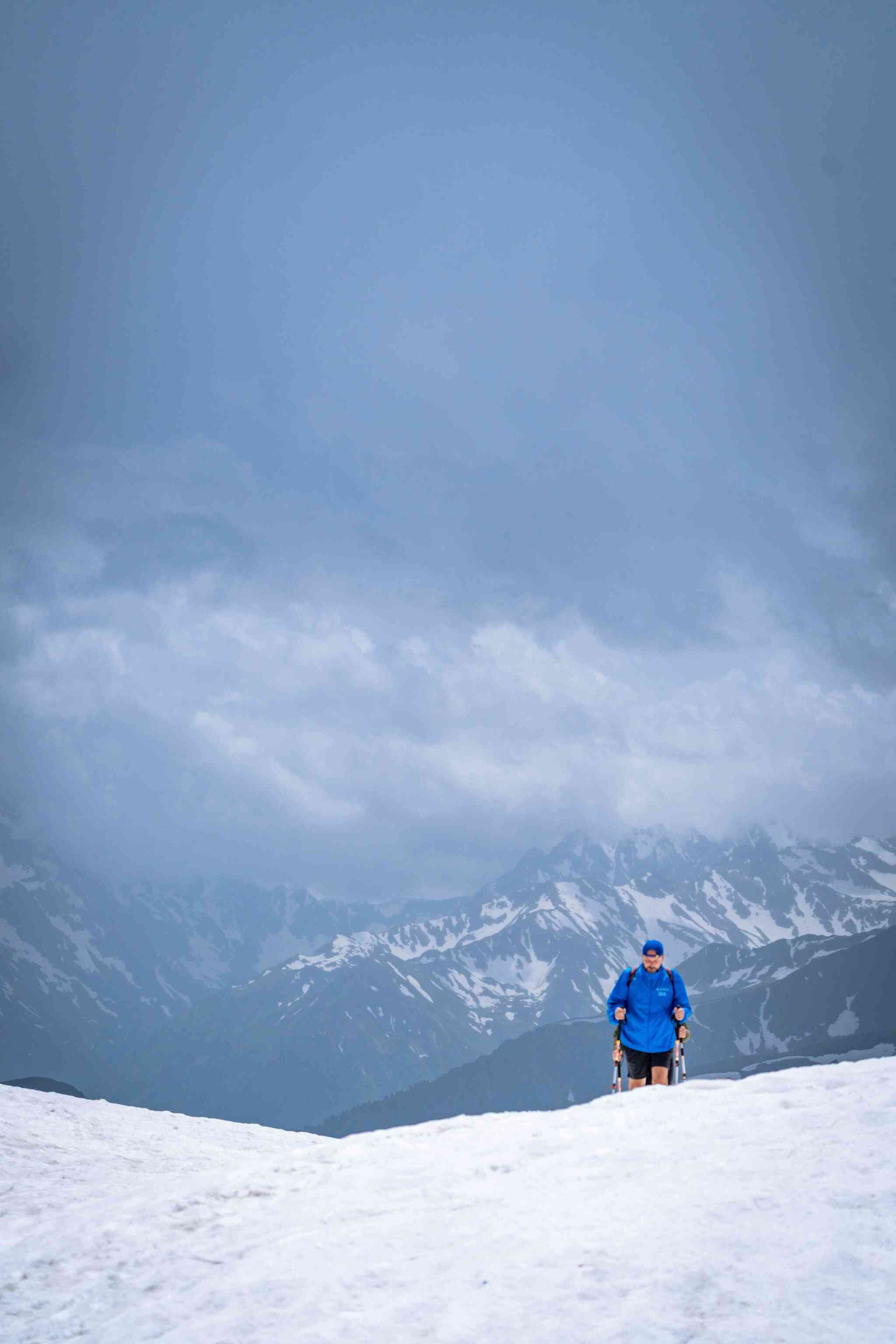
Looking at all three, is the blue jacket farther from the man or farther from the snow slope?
the snow slope

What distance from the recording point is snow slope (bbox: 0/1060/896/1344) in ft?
27.0

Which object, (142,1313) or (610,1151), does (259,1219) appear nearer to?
(142,1313)

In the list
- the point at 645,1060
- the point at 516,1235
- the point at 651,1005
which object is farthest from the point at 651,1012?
the point at 516,1235

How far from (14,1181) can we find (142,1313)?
7.54 meters

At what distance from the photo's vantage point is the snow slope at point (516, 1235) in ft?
27.0

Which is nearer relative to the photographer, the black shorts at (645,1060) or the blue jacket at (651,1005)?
the blue jacket at (651,1005)

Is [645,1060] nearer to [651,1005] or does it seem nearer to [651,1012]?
[651,1012]

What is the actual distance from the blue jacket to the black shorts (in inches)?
4.0

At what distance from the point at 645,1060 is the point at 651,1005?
45.5 inches

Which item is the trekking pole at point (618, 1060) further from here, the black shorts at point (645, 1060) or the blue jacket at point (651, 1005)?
the blue jacket at point (651, 1005)

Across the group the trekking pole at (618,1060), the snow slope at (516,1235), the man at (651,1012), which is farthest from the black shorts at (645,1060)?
the snow slope at (516,1235)

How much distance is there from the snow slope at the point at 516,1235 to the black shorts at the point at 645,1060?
6.52ft

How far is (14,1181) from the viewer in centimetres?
1540

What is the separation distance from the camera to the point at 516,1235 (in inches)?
390
